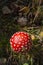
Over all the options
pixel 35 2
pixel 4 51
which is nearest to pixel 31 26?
pixel 35 2

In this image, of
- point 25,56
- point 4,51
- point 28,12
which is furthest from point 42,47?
point 28,12

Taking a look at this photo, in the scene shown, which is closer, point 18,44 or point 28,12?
point 18,44

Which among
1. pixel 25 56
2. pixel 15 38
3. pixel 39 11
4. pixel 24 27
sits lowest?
pixel 25 56

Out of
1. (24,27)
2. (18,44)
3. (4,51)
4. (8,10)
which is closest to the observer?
(18,44)

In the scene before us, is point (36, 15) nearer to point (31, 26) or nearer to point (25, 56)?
point (31, 26)

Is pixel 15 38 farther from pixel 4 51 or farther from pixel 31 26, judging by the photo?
pixel 31 26

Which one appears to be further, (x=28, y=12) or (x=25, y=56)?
(x=28, y=12)

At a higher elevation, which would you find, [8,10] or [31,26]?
[8,10]

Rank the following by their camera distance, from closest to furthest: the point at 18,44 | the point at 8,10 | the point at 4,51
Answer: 1. the point at 18,44
2. the point at 4,51
3. the point at 8,10

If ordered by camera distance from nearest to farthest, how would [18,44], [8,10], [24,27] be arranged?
1. [18,44]
2. [24,27]
3. [8,10]
